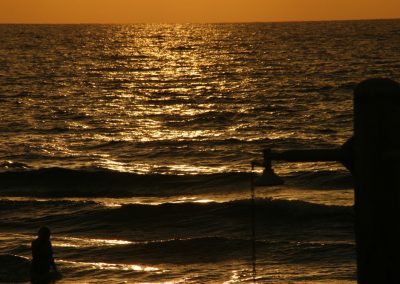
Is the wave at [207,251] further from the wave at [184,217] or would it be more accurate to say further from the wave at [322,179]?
the wave at [322,179]

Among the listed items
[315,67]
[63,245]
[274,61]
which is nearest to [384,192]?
[63,245]

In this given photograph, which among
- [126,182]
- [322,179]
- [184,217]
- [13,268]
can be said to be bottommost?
[13,268]

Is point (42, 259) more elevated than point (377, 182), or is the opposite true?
point (377, 182)

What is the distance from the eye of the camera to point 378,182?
4.18m

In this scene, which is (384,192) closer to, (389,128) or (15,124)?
(389,128)

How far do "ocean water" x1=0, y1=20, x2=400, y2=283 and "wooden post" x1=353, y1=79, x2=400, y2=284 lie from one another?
11.3 meters

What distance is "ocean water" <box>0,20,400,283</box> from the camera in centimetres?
1764

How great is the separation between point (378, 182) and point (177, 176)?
2593 cm

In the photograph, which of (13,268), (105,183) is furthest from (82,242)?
(105,183)

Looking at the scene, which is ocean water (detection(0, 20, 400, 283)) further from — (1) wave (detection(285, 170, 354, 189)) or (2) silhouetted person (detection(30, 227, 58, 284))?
(2) silhouetted person (detection(30, 227, 58, 284))

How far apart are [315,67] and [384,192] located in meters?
78.0

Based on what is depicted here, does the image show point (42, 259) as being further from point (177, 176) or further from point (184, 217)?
point (177, 176)

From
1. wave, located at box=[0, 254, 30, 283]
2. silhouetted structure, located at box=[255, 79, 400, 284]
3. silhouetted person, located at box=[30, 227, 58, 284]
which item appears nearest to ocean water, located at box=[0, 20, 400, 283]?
wave, located at box=[0, 254, 30, 283]

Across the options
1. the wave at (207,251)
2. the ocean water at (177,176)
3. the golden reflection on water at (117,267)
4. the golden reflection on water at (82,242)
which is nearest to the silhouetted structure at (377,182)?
the ocean water at (177,176)
